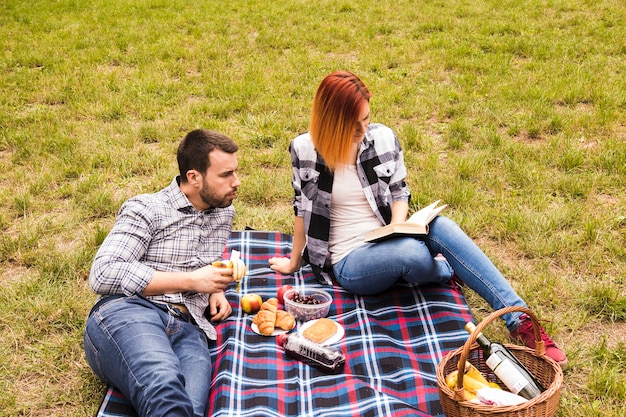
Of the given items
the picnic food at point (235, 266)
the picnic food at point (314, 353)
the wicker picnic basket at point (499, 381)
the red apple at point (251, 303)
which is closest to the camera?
the wicker picnic basket at point (499, 381)

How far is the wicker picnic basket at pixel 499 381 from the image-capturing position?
2787 millimetres

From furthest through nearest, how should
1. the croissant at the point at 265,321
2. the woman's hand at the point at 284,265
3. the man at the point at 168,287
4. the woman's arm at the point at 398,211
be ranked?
the woman's hand at the point at 284,265
the woman's arm at the point at 398,211
the croissant at the point at 265,321
the man at the point at 168,287

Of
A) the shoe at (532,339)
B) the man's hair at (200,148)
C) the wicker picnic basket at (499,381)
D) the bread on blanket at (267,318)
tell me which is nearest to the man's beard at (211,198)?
the man's hair at (200,148)

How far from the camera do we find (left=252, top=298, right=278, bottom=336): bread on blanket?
395 cm

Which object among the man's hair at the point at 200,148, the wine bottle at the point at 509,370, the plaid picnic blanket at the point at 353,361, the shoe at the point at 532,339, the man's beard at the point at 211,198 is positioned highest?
the man's hair at the point at 200,148

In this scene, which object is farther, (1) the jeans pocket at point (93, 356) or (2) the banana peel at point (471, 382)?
(1) the jeans pocket at point (93, 356)

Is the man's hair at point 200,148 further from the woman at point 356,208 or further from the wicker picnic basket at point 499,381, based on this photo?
the wicker picnic basket at point 499,381

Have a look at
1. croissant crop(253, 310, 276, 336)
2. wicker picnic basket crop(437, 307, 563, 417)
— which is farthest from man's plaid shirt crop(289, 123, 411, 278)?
wicker picnic basket crop(437, 307, 563, 417)

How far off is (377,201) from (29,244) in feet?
9.42

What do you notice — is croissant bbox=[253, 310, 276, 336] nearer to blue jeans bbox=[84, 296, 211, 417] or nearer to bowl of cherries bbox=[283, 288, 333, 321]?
bowl of cherries bbox=[283, 288, 333, 321]

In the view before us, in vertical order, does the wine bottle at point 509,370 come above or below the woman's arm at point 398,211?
below

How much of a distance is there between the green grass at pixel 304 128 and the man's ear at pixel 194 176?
1260 mm

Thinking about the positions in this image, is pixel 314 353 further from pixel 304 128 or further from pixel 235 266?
pixel 304 128

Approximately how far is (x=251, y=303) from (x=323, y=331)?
56cm
